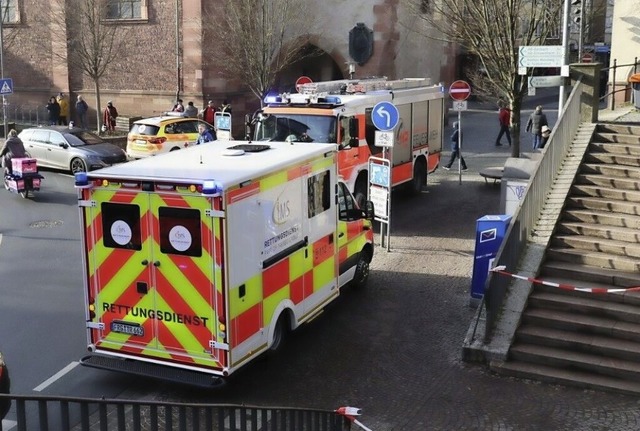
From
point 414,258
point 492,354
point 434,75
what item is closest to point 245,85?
point 434,75

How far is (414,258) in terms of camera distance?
49.3ft

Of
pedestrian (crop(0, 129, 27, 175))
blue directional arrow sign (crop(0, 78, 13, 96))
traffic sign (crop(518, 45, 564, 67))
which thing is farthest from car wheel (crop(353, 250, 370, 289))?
blue directional arrow sign (crop(0, 78, 13, 96))

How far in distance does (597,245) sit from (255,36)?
2167 centimetres

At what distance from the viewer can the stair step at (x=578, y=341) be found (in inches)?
380

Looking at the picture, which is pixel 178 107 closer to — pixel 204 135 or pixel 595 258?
pixel 204 135

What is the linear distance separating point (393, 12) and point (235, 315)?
94.8 ft

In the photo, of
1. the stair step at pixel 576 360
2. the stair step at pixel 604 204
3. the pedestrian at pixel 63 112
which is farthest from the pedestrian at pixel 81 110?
the stair step at pixel 576 360

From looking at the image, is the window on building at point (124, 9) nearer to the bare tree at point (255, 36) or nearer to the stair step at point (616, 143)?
the bare tree at point (255, 36)

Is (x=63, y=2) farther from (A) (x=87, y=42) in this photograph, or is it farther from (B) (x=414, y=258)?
(B) (x=414, y=258)

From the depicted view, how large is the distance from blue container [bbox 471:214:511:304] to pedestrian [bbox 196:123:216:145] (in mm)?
13524

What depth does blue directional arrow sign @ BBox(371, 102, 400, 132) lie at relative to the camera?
1581 cm

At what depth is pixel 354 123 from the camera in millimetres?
17594

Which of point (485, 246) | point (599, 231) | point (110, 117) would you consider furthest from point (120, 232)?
point (110, 117)

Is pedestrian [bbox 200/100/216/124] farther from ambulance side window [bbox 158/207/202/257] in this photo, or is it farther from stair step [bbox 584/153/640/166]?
ambulance side window [bbox 158/207/202/257]
